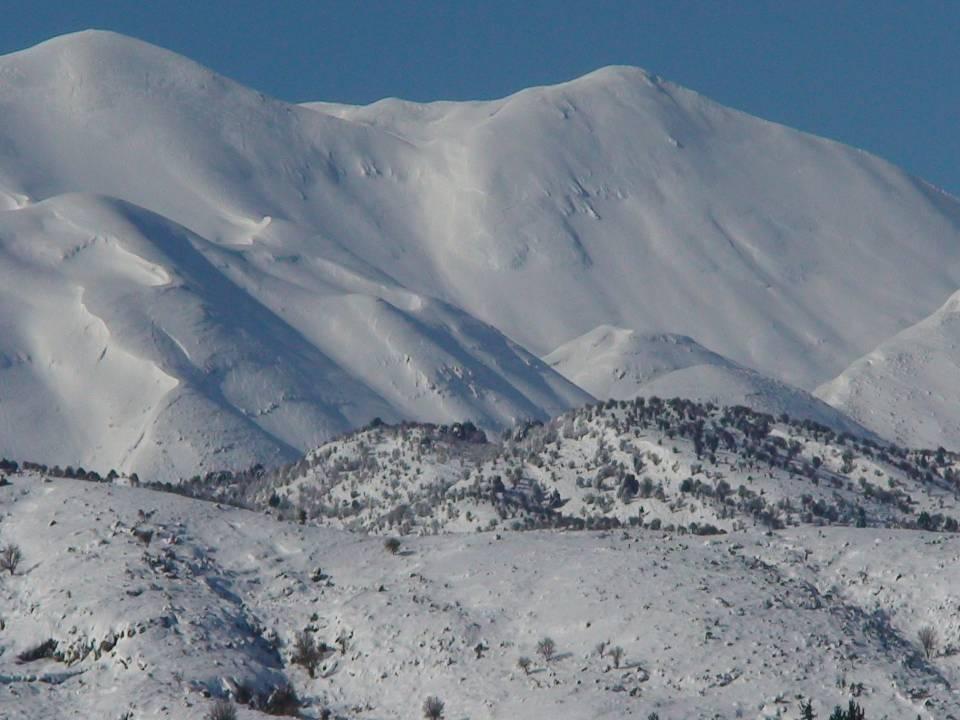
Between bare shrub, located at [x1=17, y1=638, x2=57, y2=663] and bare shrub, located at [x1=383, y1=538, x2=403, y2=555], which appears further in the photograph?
bare shrub, located at [x1=383, y1=538, x2=403, y2=555]

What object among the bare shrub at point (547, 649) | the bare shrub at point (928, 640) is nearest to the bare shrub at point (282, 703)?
the bare shrub at point (547, 649)

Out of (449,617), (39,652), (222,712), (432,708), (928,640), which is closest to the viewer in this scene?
(222,712)

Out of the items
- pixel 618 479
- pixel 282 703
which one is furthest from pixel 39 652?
pixel 618 479

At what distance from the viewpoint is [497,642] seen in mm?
68312

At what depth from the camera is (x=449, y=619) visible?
69688 millimetres

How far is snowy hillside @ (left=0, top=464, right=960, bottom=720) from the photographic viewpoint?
2500 inches

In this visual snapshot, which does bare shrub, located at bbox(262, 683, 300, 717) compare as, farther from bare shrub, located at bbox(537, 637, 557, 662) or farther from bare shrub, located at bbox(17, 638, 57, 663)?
bare shrub, located at bbox(537, 637, 557, 662)

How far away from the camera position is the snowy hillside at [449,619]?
208 ft

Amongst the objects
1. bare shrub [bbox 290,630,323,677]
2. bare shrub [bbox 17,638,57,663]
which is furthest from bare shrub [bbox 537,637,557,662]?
bare shrub [bbox 17,638,57,663]

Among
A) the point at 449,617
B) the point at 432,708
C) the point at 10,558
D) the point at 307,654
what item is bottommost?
the point at 307,654

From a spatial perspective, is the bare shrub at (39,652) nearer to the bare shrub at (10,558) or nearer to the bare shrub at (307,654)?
the bare shrub at (10,558)

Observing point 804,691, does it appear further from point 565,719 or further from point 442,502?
point 442,502

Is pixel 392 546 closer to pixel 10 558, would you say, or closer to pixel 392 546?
pixel 392 546

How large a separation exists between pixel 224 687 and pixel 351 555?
572 inches
